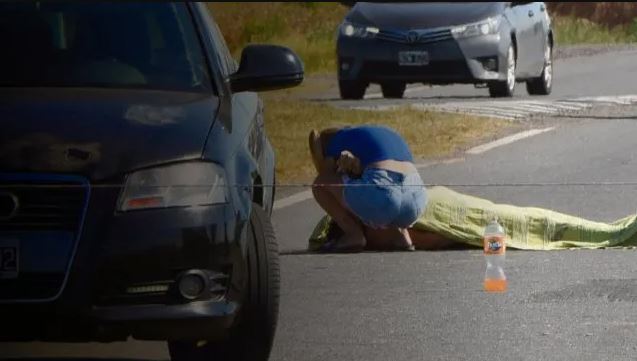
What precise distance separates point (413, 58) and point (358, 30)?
20 cm

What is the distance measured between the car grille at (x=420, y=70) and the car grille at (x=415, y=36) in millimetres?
81

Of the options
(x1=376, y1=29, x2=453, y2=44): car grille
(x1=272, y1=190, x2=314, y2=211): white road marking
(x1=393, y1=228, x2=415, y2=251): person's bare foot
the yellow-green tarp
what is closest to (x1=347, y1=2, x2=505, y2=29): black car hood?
(x1=376, y1=29, x2=453, y2=44): car grille

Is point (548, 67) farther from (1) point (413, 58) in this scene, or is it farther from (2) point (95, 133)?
(2) point (95, 133)

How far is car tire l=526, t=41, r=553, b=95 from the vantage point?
734 centimetres

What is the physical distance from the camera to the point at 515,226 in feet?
25.4

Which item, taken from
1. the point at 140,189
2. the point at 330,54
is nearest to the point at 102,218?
the point at 140,189

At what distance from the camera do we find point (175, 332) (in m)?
5.32

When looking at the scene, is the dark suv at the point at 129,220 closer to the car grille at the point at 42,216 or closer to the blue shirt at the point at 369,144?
the car grille at the point at 42,216

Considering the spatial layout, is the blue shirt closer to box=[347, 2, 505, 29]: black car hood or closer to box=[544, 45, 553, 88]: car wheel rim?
box=[347, 2, 505, 29]: black car hood

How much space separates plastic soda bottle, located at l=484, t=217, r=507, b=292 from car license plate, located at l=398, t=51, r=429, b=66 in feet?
2.51

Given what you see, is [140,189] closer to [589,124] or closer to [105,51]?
[105,51]

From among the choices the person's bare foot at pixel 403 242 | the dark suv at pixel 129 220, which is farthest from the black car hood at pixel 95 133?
the person's bare foot at pixel 403 242

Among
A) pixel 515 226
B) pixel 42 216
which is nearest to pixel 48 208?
pixel 42 216

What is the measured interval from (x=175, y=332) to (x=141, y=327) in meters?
0.09
